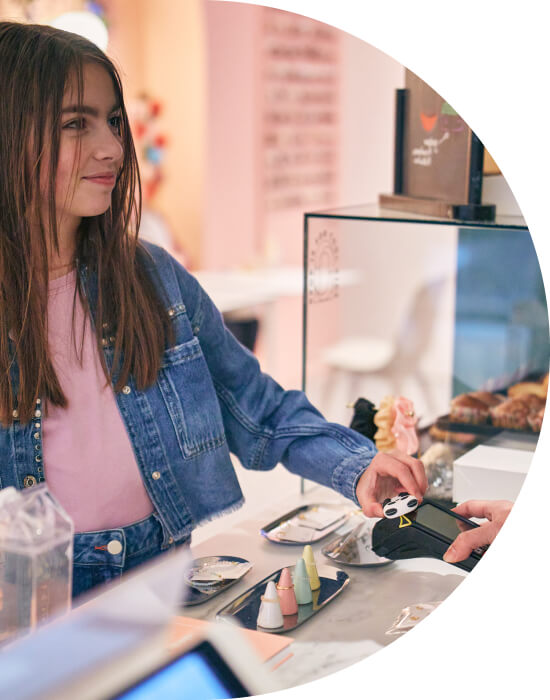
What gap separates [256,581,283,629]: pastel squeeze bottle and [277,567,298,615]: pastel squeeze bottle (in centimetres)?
2

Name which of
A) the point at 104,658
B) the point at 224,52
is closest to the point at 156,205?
the point at 224,52

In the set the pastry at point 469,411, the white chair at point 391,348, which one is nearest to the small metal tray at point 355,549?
the pastry at point 469,411

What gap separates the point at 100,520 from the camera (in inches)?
49.7

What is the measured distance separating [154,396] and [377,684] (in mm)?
596

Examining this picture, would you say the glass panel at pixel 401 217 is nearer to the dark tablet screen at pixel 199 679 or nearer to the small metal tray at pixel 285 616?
the small metal tray at pixel 285 616

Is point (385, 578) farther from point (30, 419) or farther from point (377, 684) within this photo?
point (30, 419)

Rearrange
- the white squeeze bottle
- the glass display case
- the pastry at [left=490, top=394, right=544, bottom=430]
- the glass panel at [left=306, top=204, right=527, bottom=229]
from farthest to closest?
the pastry at [left=490, top=394, right=544, bottom=430], the glass display case, the glass panel at [left=306, top=204, right=527, bottom=229], the white squeeze bottle

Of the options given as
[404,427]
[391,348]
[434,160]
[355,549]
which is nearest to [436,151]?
[434,160]

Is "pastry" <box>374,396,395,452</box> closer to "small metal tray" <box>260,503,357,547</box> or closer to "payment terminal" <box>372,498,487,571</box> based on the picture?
"small metal tray" <box>260,503,357,547</box>

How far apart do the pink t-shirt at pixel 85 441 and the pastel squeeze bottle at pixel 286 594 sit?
299 mm

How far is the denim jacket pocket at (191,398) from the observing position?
134cm

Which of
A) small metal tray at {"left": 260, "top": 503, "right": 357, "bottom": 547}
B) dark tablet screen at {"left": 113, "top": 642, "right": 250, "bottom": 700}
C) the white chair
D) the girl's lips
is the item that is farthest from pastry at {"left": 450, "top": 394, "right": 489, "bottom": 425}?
the white chair

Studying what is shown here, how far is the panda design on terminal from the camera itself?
118cm

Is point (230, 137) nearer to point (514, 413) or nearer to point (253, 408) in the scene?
point (514, 413)
